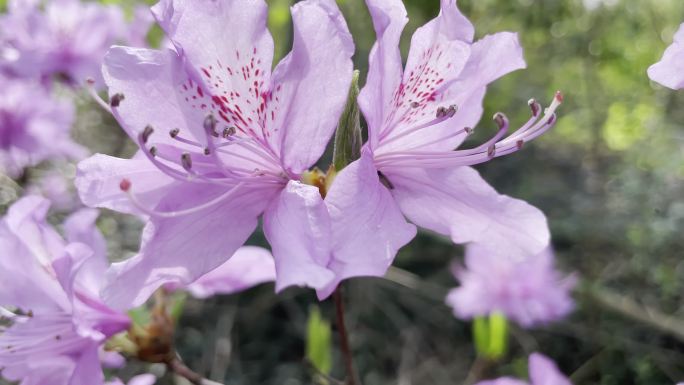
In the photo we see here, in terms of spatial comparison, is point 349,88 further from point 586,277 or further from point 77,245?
point 586,277

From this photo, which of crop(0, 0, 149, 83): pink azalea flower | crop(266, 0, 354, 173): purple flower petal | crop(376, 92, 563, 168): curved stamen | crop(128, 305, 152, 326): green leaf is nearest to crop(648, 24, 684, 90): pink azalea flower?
crop(376, 92, 563, 168): curved stamen

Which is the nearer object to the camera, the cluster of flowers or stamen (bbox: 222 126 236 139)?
stamen (bbox: 222 126 236 139)

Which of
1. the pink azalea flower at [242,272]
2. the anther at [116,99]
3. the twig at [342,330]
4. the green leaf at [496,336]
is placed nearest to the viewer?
the anther at [116,99]

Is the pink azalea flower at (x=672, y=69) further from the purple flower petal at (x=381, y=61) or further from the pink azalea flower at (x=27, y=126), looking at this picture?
the pink azalea flower at (x=27, y=126)

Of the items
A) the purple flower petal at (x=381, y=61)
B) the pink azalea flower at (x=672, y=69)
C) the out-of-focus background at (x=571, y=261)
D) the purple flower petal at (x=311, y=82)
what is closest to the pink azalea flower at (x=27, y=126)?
the out-of-focus background at (x=571, y=261)

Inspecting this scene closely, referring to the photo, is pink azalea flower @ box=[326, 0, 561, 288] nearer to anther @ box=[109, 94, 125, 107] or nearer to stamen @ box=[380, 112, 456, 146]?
stamen @ box=[380, 112, 456, 146]

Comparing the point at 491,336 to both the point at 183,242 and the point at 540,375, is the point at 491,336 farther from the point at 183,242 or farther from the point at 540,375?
the point at 183,242
